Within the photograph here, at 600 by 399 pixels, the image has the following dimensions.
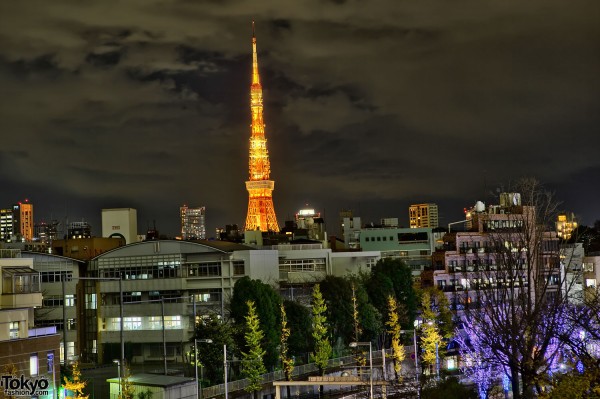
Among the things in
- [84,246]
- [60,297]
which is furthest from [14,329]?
[84,246]

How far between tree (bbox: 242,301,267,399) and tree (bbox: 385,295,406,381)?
29.0 ft

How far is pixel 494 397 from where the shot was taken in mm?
36344

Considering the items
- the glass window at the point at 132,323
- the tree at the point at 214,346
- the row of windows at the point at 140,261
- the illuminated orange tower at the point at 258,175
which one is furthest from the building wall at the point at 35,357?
the illuminated orange tower at the point at 258,175

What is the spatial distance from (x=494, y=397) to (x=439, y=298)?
1532cm

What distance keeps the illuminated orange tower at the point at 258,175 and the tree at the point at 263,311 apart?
75.7 metres

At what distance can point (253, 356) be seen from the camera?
3431 centimetres

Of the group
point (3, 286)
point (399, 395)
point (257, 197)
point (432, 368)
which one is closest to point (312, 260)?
point (432, 368)

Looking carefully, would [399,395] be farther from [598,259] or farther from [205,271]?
[598,259]

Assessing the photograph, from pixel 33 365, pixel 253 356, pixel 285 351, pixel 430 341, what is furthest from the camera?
pixel 430 341

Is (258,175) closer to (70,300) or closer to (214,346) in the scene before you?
(70,300)

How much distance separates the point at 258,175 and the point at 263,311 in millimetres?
82826

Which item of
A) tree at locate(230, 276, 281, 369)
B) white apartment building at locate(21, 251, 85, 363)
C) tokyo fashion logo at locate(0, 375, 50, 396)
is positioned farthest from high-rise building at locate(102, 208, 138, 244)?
tokyo fashion logo at locate(0, 375, 50, 396)

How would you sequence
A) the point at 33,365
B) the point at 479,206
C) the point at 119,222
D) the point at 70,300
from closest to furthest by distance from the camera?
1. the point at 33,365
2. the point at 70,300
3. the point at 479,206
4. the point at 119,222

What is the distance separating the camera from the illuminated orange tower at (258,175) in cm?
11669
